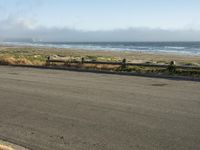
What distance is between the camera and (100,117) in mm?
9852

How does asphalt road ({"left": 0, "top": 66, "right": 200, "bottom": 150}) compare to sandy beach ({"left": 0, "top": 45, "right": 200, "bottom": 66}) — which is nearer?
asphalt road ({"left": 0, "top": 66, "right": 200, "bottom": 150})

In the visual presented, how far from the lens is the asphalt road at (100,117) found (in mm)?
7777

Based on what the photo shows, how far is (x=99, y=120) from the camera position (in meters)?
9.54

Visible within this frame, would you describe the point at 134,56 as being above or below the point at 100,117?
below

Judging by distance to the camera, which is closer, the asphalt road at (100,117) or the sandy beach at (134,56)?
the asphalt road at (100,117)

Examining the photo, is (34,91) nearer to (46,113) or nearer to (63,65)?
(46,113)

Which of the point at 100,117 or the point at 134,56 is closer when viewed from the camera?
the point at 100,117

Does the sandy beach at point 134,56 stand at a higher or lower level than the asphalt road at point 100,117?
lower

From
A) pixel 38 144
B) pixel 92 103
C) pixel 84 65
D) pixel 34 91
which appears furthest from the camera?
pixel 84 65

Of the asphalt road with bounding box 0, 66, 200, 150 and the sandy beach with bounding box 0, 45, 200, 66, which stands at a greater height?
the asphalt road with bounding box 0, 66, 200, 150

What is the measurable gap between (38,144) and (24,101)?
185 inches

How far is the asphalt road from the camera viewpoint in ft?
25.5

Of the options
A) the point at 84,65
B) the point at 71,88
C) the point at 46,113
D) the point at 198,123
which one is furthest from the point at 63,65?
the point at 198,123

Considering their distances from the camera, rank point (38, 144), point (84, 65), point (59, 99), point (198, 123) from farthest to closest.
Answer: point (84, 65), point (59, 99), point (198, 123), point (38, 144)
